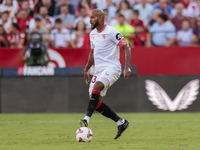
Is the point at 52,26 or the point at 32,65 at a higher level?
the point at 52,26

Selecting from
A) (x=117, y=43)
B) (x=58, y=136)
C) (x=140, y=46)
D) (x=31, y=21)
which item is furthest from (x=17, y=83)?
(x=117, y=43)

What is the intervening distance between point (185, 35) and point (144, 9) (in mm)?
2059

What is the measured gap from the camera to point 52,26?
46.6 ft

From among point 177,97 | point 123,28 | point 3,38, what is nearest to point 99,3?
point 123,28

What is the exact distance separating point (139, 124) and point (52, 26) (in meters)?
6.16

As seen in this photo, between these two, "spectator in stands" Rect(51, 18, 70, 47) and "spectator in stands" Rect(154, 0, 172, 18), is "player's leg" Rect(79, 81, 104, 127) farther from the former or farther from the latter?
"spectator in stands" Rect(154, 0, 172, 18)

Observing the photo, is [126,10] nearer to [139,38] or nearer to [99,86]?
[139,38]

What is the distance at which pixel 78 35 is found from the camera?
13.3 meters

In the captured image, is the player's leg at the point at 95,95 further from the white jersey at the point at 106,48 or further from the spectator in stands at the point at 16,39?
the spectator in stands at the point at 16,39

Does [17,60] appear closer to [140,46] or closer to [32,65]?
[32,65]

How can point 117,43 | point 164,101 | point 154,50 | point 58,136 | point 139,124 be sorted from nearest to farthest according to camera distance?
point 117,43, point 58,136, point 139,124, point 164,101, point 154,50

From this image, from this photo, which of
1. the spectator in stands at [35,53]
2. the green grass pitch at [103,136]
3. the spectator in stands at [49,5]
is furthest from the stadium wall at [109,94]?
the spectator in stands at [49,5]

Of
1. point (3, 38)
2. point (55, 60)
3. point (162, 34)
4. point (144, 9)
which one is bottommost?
point (55, 60)

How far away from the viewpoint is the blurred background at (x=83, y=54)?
1257cm
